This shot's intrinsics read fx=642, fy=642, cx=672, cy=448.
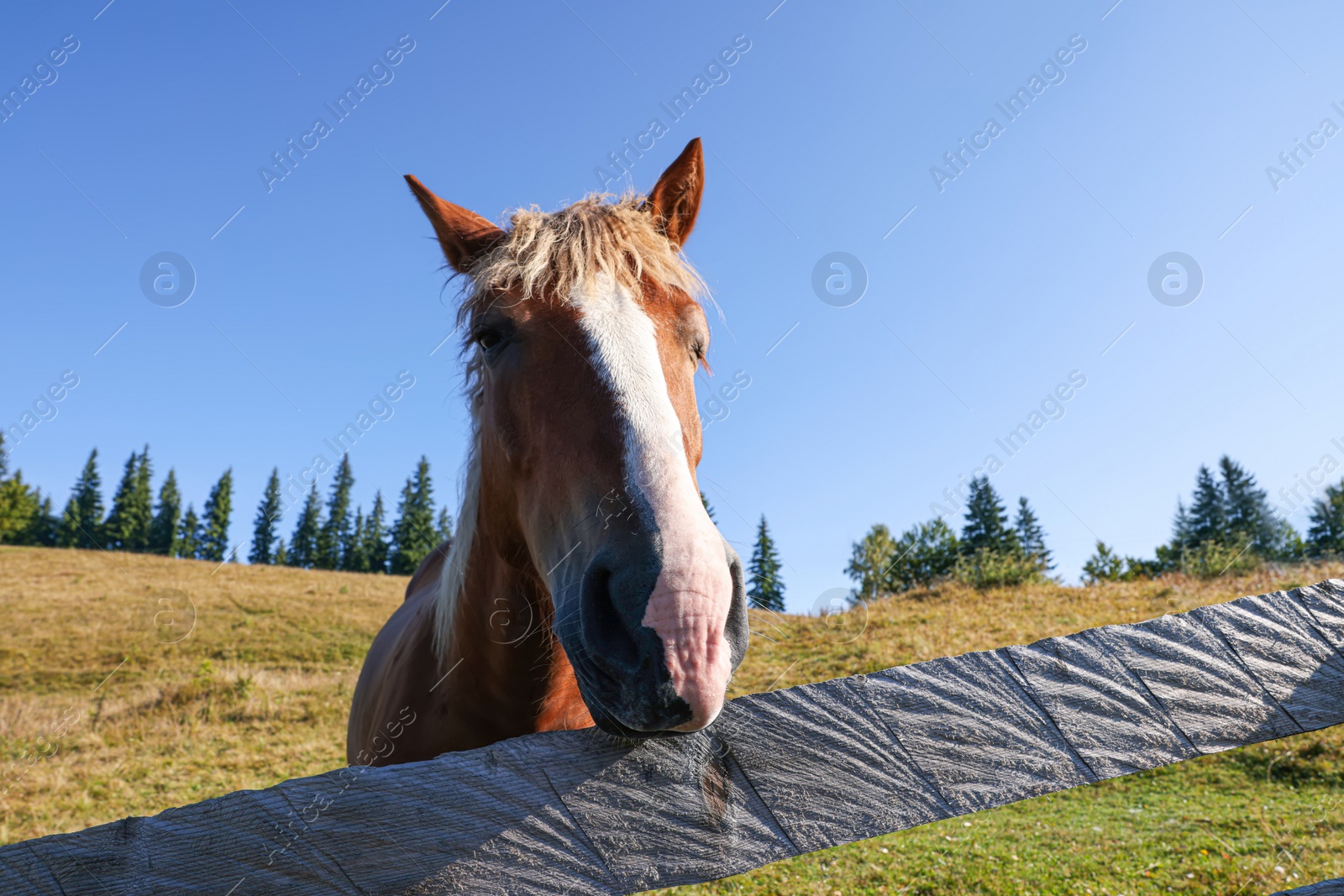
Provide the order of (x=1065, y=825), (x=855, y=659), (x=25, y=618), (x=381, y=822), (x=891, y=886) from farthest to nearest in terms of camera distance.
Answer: (x=25, y=618), (x=855, y=659), (x=1065, y=825), (x=891, y=886), (x=381, y=822)

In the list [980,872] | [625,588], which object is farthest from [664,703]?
[980,872]

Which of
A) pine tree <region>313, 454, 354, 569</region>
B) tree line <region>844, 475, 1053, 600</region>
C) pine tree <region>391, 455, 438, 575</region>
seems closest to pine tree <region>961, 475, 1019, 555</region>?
tree line <region>844, 475, 1053, 600</region>

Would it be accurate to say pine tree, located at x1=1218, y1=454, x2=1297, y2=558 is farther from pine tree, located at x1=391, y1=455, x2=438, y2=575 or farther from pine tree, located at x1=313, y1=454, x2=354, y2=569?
pine tree, located at x1=313, y1=454, x2=354, y2=569

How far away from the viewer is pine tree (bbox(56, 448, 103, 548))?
51844 mm

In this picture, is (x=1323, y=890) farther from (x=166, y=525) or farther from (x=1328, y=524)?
(x=166, y=525)

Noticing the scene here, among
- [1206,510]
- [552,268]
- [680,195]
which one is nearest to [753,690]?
[680,195]

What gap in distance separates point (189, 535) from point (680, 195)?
70.7 metres

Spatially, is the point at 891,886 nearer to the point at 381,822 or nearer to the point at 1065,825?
the point at 1065,825

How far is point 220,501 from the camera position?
A: 201 feet

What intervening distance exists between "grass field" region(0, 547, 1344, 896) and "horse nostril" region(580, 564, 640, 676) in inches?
23.0

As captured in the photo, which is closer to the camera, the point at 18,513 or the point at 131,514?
the point at 18,513

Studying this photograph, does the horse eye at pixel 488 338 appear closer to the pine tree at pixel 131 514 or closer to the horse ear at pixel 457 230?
the horse ear at pixel 457 230

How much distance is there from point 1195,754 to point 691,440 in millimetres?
1517

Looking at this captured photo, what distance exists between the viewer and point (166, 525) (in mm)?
56688
